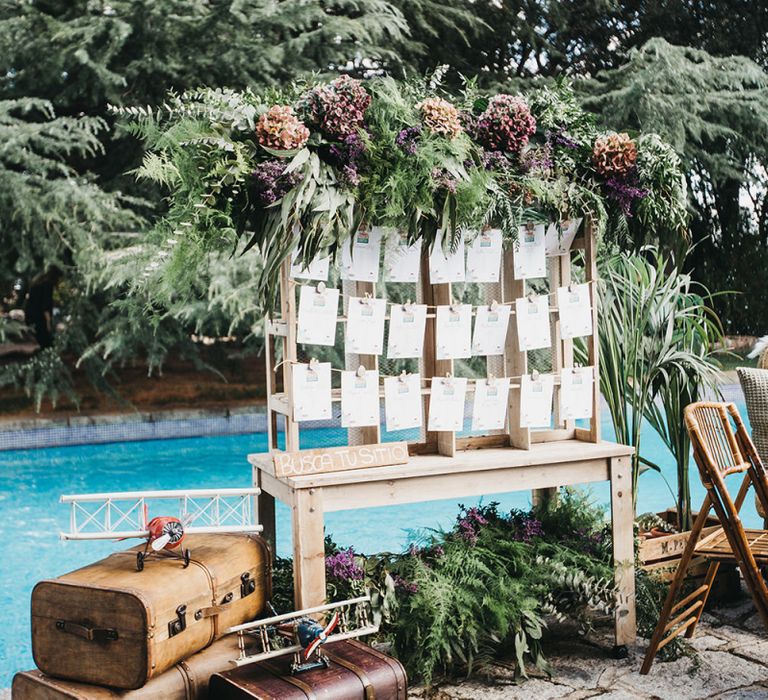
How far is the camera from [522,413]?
2.96 m

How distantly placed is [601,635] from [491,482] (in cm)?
79

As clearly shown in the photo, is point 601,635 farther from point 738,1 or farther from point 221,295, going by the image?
point 738,1

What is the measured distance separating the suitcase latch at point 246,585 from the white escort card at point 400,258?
0.98 metres

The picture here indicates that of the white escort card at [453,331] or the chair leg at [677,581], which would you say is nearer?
the chair leg at [677,581]

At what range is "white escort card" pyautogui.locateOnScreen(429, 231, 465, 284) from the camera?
285 centimetres

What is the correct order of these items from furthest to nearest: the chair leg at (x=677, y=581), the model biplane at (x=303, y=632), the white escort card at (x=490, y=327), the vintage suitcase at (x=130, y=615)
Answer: the white escort card at (x=490, y=327)
the chair leg at (x=677, y=581)
the model biplane at (x=303, y=632)
the vintage suitcase at (x=130, y=615)

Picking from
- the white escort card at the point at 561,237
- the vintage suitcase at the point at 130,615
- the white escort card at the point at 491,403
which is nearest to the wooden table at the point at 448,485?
the white escort card at the point at 491,403

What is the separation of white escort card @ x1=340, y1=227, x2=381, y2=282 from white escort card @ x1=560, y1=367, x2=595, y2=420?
773 millimetres

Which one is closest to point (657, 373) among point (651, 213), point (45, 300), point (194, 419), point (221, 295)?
point (651, 213)

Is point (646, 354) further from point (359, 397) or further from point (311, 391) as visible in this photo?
point (311, 391)

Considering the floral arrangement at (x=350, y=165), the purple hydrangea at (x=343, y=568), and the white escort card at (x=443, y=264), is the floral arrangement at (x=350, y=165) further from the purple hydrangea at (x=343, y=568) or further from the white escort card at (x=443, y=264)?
the purple hydrangea at (x=343, y=568)

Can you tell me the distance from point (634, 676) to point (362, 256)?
5.14 ft

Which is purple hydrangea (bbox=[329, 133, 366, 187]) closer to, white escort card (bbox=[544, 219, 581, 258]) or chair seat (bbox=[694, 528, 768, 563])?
white escort card (bbox=[544, 219, 581, 258])

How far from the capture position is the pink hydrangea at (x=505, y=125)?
2.81 m
